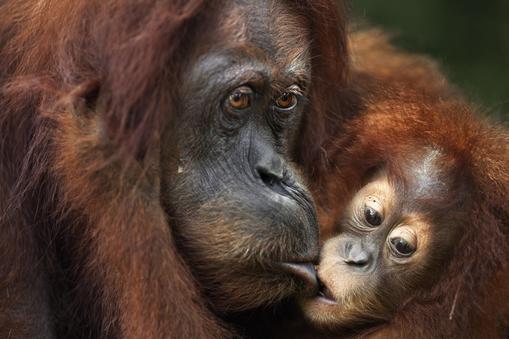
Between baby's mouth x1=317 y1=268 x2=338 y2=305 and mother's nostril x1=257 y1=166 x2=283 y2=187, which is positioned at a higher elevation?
mother's nostril x1=257 y1=166 x2=283 y2=187

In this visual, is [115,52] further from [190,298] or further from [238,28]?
[190,298]

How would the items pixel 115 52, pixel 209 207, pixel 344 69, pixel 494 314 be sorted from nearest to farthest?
1. pixel 115 52
2. pixel 209 207
3. pixel 494 314
4. pixel 344 69

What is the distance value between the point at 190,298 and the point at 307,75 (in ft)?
3.27

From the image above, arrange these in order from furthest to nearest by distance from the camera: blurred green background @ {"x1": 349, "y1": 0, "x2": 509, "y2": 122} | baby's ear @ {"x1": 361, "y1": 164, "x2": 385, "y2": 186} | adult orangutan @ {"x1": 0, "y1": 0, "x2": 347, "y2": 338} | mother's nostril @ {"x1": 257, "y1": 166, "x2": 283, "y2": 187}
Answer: blurred green background @ {"x1": 349, "y1": 0, "x2": 509, "y2": 122} < baby's ear @ {"x1": 361, "y1": 164, "x2": 385, "y2": 186} < mother's nostril @ {"x1": 257, "y1": 166, "x2": 283, "y2": 187} < adult orangutan @ {"x1": 0, "y1": 0, "x2": 347, "y2": 338}

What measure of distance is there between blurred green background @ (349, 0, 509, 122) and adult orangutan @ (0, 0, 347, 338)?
3813 millimetres

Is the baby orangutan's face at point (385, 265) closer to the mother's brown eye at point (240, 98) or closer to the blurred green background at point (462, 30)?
the mother's brown eye at point (240, 98)

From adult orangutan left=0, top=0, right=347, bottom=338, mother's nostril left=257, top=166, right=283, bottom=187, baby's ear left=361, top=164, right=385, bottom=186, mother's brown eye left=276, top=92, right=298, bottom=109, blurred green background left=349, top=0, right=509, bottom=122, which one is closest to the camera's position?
adult orangutan left=0, top=0, right=347, bottom=338

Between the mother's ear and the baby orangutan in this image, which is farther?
the baby orangutan

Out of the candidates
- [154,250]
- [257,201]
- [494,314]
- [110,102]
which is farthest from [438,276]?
[110,102]

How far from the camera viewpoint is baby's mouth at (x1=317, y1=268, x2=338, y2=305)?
11.8 feet

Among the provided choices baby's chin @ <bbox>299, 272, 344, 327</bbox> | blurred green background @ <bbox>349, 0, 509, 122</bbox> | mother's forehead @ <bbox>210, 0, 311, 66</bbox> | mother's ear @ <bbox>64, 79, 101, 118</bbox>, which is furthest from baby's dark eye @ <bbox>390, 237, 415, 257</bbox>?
blurred green background @ <bbox>349, 0, 509, 122</bbox>

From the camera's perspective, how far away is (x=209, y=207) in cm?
326

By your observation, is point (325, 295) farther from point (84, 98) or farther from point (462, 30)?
point (462, 30)

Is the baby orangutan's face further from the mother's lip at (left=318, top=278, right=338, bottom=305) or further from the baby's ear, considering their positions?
the baby's ear
